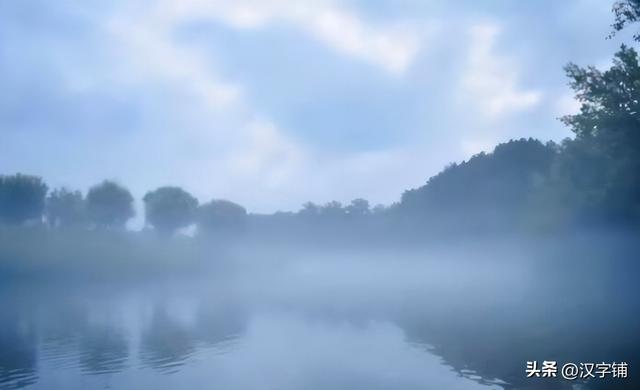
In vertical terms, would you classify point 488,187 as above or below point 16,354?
above

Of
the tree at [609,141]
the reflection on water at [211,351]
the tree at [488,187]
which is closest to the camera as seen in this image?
the reflection on water at [211,351]

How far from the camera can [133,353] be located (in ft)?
85.3

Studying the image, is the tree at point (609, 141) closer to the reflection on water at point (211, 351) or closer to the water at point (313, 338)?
the water at point (313, 338)

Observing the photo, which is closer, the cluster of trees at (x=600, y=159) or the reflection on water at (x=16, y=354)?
the reflection on water at (x=16, y=354)

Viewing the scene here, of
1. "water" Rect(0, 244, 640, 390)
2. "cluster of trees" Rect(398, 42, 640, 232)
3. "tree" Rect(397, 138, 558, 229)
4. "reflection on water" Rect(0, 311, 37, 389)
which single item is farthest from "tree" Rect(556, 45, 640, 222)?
"tree" Rect(397, 138, 558, 229)

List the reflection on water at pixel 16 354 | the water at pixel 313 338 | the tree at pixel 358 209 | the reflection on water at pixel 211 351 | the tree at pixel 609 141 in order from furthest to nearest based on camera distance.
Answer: the tree at pixel 358 209 < the tree at pixel 609 141 < the reflection on water at pixel 16 354 < the water at pixel 313 338 < the reflection on water at pixel 211 351

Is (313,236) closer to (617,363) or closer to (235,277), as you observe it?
(235,277)

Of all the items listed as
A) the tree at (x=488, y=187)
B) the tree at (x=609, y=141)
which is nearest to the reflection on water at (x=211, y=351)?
the tree at (x=609, y=141)

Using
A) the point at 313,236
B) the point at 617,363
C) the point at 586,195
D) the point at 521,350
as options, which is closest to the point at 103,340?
the point at 521,350

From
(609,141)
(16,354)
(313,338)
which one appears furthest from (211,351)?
(609,141)

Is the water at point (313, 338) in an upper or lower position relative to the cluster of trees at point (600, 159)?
lower

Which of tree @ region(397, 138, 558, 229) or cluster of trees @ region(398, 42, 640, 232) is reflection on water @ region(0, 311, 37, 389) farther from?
tree @ region(397, 138, 558, 229)

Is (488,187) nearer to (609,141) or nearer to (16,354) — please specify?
(609,141)

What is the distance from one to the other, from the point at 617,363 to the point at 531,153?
222ft
